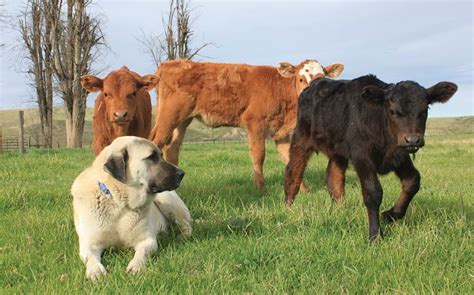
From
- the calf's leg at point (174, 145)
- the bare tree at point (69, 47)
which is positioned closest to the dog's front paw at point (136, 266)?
the calf's leg at point (174, 145)

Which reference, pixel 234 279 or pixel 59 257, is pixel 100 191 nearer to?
pixel 59 257

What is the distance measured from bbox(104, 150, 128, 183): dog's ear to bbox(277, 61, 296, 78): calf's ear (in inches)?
192

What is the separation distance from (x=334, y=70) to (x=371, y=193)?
4869mm

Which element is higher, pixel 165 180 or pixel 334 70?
pixel 334 70

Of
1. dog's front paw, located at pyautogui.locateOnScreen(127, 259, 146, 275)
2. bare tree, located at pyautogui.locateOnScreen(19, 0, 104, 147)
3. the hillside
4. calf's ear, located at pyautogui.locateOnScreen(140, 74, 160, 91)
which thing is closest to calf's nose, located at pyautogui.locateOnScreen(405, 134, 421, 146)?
dog's front paw, located at pyautogui.locateOnScreen(127, 259, 146, 275)

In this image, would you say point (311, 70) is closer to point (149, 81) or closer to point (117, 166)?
point (149, 81)

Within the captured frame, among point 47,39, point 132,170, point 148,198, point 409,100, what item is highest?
point 47,39

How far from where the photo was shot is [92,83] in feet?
21.3

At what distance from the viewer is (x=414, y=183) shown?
4426 mm

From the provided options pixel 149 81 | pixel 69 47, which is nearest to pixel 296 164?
→ pixel 149 81

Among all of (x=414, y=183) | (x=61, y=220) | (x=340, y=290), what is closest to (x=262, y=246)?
(x=340, y=290)

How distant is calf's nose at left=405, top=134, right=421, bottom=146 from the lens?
3707mm

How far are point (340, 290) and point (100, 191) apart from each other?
2217 mm

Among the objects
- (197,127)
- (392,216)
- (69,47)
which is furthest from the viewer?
(197,127)
